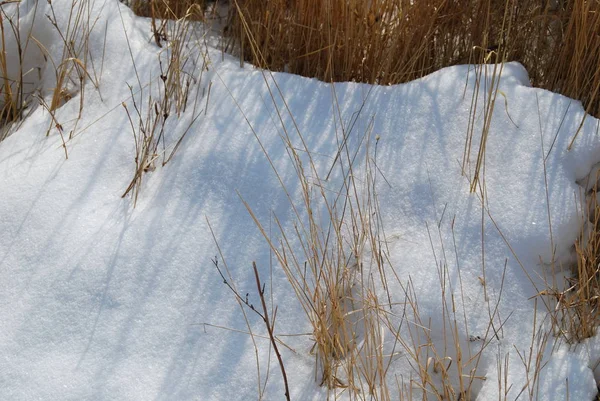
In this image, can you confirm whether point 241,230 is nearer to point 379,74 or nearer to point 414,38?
point 379,74

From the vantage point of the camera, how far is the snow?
1.61m

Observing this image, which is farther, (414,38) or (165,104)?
(414,38)

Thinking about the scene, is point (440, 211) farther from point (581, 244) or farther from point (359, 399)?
point (359, 399)

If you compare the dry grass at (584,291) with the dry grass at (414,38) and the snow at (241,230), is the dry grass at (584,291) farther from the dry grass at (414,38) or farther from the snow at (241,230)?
the dry grass at (414,38)

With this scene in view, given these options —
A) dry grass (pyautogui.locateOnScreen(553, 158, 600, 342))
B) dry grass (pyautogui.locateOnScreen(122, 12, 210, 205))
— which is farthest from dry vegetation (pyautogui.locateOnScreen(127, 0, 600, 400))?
dry grass (pyautogui.locateOnScreen(122, 12, 210, 205))

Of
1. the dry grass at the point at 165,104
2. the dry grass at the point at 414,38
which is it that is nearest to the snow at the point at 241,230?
the dry grass at the point at 165,104

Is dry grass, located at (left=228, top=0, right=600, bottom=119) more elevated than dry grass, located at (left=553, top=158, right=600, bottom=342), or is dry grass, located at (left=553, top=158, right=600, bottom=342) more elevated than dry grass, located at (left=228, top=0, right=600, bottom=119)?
dry grass, located at (left=228, top=0, right=600, bottom=119)

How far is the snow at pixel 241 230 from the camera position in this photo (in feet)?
5.28

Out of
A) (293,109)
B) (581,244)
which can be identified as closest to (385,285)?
(581,244)

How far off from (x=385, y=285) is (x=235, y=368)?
390 mm

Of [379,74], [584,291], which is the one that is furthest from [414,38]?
[584,291]

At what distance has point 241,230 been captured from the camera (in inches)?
71.6

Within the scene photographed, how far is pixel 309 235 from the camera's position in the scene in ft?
5.89

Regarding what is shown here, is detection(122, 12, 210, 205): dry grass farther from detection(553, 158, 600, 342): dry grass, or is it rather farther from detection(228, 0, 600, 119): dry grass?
Result: detection(553, 158, 600, 342): dry grass
